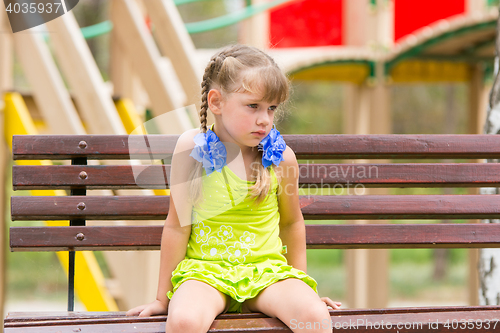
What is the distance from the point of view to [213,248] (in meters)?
1.92

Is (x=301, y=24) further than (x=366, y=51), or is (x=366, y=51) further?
(x=301, y=24)

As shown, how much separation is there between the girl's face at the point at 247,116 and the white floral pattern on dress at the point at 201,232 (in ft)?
1.03

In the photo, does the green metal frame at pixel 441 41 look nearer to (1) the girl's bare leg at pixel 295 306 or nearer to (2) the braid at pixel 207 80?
(2) the braid at pixel 207 80

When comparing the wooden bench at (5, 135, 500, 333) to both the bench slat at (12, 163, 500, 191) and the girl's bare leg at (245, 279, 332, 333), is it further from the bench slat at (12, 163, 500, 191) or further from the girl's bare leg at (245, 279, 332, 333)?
the girl's bare leg at (245, 279, 332, 333)

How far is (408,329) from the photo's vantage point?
1759mm

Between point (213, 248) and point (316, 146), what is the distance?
601 mm

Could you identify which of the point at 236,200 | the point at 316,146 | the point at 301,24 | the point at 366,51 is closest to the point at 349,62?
the point at 366,51

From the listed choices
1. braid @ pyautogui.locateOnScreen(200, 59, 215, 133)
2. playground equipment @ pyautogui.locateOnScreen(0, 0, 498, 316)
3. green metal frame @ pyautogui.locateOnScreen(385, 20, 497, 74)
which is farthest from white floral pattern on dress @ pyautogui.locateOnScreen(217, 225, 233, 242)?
green metal frame @ pyautogui.locateOnScreen(385, 20, 497, 74)

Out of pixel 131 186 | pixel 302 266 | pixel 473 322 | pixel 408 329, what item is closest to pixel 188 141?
pixel 131 186

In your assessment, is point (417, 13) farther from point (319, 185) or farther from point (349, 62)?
point (319, 185)

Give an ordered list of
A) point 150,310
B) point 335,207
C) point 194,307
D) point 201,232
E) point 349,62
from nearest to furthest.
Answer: point 194,307 → point 150,310 → point 201,232 → point 335,207 → point 349,62

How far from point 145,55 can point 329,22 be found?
245cm

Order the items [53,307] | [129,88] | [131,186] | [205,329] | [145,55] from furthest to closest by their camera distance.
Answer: [53,307] < [129,88] < [145,55] < [131,186] < [205,329]

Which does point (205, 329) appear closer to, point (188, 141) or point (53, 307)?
point (188, 141)
